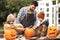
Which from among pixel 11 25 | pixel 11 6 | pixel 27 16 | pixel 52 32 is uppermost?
pixel 11 6

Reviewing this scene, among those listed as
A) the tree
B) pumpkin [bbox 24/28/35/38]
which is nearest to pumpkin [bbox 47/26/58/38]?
pumpkin [bbox 24/28/35/38]

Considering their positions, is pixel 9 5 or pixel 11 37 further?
pixel 9 5

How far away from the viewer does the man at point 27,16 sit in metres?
2.92

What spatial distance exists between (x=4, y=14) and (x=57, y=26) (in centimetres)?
71

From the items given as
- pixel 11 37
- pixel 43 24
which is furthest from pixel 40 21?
pixel 11 37

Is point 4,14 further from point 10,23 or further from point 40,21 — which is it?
point 40,21

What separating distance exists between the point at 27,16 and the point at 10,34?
351 millimetres

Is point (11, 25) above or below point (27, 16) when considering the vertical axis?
below

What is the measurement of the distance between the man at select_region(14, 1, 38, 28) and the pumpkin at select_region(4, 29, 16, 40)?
182mm

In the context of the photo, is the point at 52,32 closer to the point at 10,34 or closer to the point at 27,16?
the point at 27,16

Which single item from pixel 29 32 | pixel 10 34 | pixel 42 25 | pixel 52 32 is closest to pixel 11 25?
pixel 10 34

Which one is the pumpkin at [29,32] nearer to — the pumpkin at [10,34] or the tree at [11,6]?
the pumpkin at [10,34]

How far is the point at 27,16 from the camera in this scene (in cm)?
293

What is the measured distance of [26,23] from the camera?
2.93 metres
